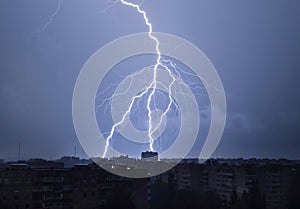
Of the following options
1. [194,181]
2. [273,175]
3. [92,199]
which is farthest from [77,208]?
[273,175]

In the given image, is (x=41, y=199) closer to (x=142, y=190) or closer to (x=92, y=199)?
(x=92, y=199)

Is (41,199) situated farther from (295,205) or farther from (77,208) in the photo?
(295,205)

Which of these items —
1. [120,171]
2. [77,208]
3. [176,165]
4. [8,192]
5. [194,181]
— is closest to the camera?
[8,192]

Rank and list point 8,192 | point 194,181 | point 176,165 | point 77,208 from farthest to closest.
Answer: point 176,165, point 194,181, point 77,208, point 8,192

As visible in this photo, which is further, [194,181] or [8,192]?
[194,181]

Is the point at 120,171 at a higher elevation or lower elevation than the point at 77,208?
higher

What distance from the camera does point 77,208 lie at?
58.1 ft

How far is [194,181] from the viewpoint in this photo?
25062 mm

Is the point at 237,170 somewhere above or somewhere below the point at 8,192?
above

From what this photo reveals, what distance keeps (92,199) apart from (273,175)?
11.1 meters

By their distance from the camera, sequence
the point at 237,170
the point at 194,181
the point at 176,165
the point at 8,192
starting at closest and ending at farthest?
the point at 8,192
the point at 237,170
the point at 194,181
the point at 176,165

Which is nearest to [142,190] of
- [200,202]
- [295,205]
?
[200,202]

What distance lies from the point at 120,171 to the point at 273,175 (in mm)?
9305

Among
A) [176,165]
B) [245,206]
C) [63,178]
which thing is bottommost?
[245,206]
